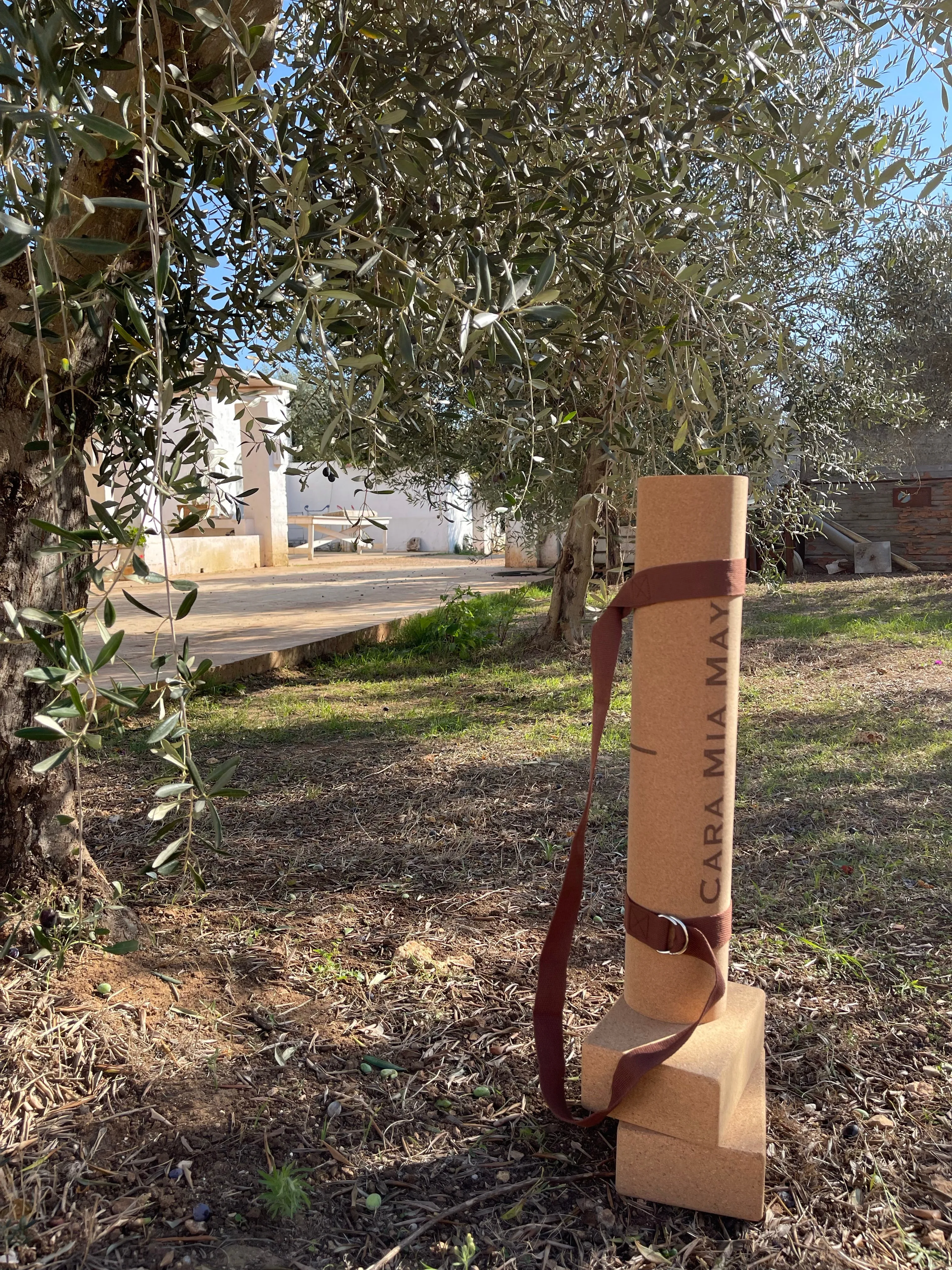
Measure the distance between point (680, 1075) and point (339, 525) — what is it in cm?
1518

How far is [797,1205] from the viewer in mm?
1749

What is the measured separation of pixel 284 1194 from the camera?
170 centimetres

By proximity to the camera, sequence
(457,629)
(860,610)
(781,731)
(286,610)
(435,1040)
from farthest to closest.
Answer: (286,610) → (860,610) → (457,629) → (781,731) → (435,1040)

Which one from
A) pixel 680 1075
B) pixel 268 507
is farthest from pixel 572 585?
pixel 268 507

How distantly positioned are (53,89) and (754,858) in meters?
3.20

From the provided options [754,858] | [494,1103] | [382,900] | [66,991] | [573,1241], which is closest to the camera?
[573,1241]

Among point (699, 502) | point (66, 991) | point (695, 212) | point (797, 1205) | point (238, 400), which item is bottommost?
point (797, 1205)

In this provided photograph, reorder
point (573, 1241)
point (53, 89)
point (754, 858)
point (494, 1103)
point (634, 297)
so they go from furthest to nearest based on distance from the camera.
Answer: point (754, 858) < point (634, 297) < point (494, 1103) < point (573, 1241) < point (53, 89)

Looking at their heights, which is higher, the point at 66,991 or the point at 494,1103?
the point at 66,991

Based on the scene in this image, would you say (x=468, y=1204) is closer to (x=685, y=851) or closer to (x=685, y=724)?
(x=685, y=851)

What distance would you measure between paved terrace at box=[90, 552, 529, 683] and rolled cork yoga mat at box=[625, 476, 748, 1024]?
110cm

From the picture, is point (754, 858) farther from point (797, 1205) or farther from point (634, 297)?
point (634, 297)

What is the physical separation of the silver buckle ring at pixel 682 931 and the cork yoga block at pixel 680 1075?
0.09m

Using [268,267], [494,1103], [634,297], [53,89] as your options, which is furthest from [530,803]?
[53,89]
